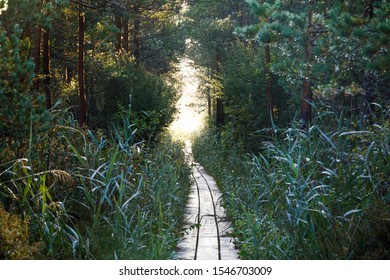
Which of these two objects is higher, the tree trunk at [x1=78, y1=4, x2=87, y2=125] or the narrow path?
the tree trunk at [x1=78, y1=4, x2=87, y2=125]

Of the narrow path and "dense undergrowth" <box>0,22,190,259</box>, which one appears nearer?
→ "dense undergrowth" <box>0,22,190,259</box>

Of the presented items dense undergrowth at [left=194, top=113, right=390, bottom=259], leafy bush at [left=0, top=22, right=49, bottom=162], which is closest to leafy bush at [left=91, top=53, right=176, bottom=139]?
leafy bush at [left=0, top=22, right=49, bottom=162]

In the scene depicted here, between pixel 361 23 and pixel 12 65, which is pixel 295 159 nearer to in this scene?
pixel 361 23

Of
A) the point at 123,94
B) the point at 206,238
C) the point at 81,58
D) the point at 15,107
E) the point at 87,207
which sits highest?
the point at 81,58

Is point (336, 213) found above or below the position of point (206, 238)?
above

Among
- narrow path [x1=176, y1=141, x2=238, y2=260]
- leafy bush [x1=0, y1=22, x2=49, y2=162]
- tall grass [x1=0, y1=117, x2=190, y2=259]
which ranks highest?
leafy bush [x1=0, y1=22, x2=49, y2=162]

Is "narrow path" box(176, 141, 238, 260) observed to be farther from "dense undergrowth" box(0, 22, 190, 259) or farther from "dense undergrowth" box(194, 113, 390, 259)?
"dense undergrowth" box(194, 113, 390, 259)

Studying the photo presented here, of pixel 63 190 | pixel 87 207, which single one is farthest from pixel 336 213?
pixel 63 190

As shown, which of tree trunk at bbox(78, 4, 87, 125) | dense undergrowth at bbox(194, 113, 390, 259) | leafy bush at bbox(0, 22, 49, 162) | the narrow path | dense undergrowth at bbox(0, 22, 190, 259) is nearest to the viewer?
dense undergrowth at bbox(194, 113, 390, 259)

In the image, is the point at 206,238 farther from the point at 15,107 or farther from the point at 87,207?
the point at 15,107

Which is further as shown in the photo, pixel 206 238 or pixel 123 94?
pixel 123 94

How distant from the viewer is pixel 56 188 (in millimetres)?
8523
